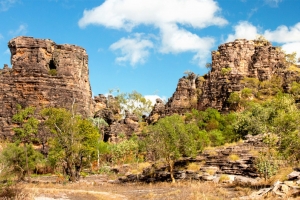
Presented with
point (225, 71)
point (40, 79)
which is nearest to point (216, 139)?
point (225, 71)

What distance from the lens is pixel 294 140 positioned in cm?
2244

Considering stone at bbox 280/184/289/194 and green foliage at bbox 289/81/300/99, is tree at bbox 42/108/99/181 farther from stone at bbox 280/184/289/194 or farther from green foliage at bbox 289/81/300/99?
green foliage at bbox 289/81/300/99

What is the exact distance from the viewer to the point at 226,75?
8312 cm

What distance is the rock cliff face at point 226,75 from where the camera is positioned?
80675 millimetres

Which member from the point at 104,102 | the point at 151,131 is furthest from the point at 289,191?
the point at 104,102

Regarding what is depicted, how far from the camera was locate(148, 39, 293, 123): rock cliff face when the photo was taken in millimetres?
80675

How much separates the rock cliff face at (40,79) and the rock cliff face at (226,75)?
940 inches

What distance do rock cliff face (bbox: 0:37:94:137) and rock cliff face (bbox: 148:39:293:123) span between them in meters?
23.9

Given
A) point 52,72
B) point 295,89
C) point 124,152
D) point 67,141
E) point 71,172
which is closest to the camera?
point 67,141

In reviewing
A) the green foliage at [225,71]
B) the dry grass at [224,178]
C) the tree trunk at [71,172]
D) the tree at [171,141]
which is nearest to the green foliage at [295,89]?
the green foliage at [225,71]

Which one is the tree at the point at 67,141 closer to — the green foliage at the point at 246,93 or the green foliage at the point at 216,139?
the green foliage at the point at 216,139

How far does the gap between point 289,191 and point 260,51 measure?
224 feet

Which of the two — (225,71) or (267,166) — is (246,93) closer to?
(225,71)

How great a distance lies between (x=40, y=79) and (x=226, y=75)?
4397 centimetres
